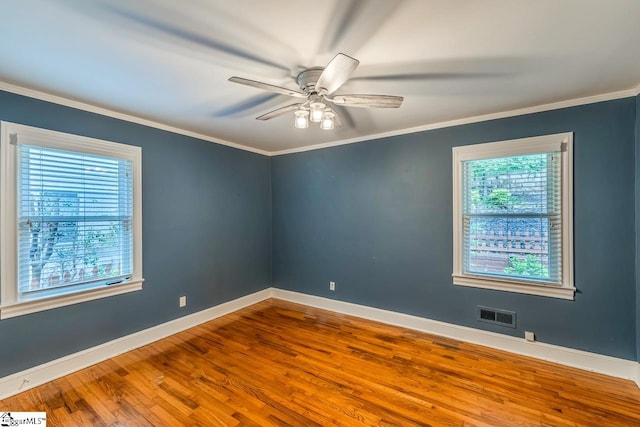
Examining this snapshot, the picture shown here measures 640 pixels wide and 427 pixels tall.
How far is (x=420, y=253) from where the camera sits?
340 centimetres

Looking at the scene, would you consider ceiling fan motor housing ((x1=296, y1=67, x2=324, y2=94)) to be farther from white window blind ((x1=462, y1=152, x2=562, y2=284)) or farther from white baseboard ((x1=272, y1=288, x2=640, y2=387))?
white baseboard ((x1=272, y1=288, x2=640, y2=387))

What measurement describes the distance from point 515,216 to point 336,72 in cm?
241

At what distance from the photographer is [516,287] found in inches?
112

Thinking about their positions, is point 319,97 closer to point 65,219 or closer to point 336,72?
point 336,72

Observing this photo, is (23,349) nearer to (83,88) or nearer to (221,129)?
(83,88)

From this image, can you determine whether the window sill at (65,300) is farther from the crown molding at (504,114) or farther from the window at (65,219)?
the crown molding at (504,114)

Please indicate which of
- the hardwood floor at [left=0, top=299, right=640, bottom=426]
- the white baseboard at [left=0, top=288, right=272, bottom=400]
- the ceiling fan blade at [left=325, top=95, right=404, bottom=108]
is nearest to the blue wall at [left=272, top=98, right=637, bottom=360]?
the hardwood floor at [left=0, top=299, right=640, bottom=426]

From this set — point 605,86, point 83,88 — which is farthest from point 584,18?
point 83,88

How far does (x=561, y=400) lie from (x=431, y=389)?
95 centimetres

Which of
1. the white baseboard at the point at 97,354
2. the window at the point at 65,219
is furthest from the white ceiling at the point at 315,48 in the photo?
the white baseboard at the point at 97,354

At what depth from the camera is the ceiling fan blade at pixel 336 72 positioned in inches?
57.3

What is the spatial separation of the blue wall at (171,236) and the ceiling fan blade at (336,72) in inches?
92.3

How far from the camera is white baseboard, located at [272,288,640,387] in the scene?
2.45m

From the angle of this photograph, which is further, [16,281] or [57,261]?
[57,261]
